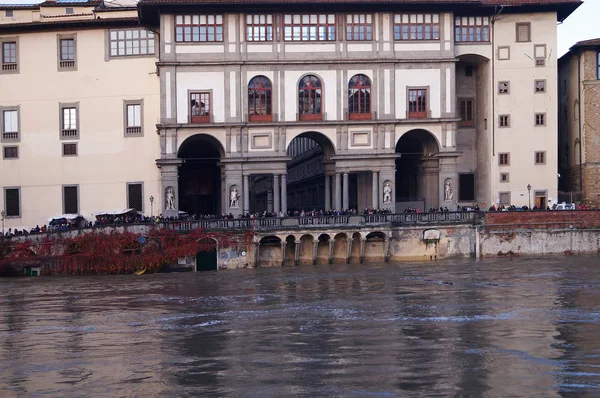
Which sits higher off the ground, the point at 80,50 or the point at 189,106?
the point at 80,50

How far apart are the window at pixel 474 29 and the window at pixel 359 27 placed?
711 cm

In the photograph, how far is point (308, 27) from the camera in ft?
211

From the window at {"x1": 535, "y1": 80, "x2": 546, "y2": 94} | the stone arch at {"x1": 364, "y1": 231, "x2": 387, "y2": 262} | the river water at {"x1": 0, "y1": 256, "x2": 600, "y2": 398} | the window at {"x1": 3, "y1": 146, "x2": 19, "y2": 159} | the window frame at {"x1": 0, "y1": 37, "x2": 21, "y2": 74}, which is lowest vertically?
the river water at {"x1": 0, "y1": 256, "x2": 600, "y2": 398}

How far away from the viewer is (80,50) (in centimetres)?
6631

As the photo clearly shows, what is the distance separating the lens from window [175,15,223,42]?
6350 cm

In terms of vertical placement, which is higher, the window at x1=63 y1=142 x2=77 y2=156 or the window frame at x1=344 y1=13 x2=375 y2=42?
the window frame at x1=344 y1=13 x2=375 y2=42

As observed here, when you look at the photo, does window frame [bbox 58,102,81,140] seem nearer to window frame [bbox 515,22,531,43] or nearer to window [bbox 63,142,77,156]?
window [bbox 63,142,77,156]

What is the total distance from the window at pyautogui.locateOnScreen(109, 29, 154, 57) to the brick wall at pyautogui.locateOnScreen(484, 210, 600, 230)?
26.6m

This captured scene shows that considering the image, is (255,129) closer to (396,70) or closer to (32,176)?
(396,70)

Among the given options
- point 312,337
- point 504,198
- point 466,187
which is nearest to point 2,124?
point 466,187

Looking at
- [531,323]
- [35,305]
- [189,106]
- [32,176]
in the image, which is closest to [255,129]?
[189,106]

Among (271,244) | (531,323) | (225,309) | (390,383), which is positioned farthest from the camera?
(271,244)

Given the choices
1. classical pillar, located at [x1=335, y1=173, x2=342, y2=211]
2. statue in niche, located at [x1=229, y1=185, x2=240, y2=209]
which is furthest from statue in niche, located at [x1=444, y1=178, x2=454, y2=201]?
statue in niche, located at [x1=229, y1=185, x2=240, y2=209]

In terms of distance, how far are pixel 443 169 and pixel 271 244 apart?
535 inches
